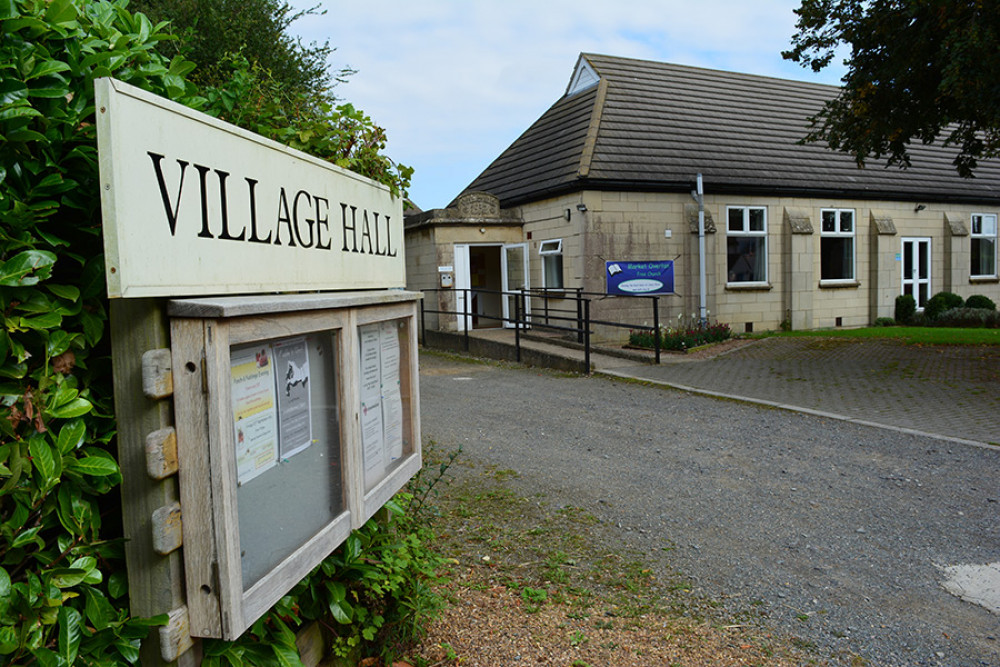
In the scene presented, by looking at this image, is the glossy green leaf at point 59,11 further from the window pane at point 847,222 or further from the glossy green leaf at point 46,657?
the window pane at point 847,222

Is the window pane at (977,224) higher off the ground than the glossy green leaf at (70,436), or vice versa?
the window pane at (977,224)

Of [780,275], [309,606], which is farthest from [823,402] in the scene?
[780,275]

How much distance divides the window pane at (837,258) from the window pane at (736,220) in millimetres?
3037

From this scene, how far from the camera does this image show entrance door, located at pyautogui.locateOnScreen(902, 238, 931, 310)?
2239cm

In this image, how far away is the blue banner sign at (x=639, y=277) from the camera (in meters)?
16.7

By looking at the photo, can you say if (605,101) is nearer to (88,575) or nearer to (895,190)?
(895,190)

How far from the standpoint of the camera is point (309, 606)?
2799mm

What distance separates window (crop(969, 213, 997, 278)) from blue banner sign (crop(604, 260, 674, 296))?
42.0ft

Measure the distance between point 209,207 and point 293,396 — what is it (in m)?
0.68

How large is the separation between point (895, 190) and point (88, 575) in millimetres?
23959

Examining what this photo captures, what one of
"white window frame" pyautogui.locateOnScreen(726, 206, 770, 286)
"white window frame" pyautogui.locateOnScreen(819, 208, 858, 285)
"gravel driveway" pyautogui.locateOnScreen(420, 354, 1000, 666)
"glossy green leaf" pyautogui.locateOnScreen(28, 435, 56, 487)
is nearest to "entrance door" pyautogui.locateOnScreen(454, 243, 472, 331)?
"white window frame" pyautogui.locateOnScreen(726, 206, 770, 286)

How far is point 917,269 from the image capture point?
887 inches

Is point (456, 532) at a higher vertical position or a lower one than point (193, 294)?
lower

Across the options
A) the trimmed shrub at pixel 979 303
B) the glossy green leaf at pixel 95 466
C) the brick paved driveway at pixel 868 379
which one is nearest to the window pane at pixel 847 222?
the trimmed shrub at pixel 979 303
